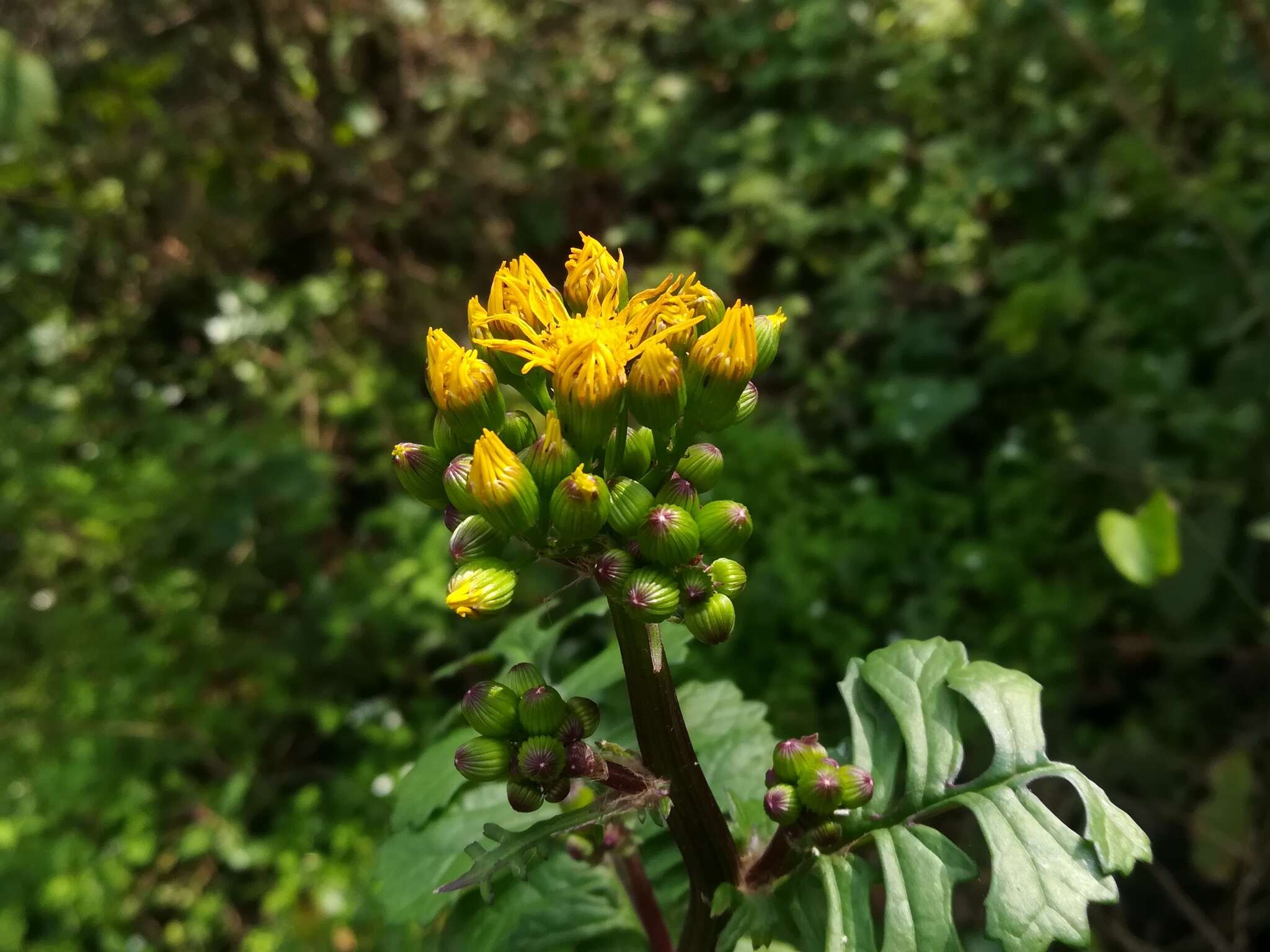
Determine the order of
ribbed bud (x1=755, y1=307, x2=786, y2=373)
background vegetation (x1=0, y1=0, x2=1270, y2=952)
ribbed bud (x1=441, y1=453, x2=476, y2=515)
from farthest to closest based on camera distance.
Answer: background vegetation (x1=0, y1=0, x2=1270, y2=952), ribbed bud (x1=755, y1=307, x2=786, y2=373), ribbed bud (x1=441, y1=453, x2=476, y2=515)

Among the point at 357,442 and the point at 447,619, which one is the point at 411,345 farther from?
the point at 447,619

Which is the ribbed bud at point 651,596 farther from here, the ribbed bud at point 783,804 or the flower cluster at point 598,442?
the ribbed bud at point 783,804

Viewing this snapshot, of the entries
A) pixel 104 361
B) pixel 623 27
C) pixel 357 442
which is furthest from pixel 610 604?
pixel 623 27

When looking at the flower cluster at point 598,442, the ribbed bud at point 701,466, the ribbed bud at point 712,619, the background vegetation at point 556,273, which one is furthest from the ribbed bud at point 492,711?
the background vegetation at point 556,273

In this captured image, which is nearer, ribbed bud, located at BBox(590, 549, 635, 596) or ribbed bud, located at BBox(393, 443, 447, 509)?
ribbed bud, located at BBox(590, 549, 635, 596)

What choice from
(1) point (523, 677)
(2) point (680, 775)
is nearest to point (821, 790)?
(2) point (680, 775)

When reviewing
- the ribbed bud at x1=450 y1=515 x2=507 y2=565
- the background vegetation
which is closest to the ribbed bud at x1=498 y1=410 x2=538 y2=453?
the ribbed bud at x1=450 y1=515 x2=507 y2=565

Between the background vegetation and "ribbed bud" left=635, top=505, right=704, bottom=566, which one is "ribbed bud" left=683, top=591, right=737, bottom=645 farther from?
the background vegetation
